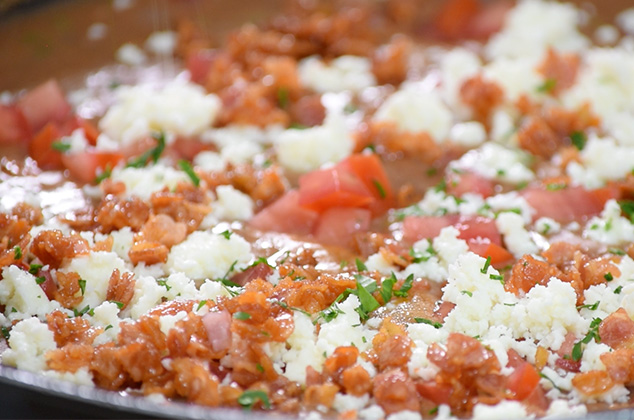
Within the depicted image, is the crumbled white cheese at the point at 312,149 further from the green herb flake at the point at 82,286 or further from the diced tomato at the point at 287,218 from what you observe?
the green herb flake at the point at 82,286

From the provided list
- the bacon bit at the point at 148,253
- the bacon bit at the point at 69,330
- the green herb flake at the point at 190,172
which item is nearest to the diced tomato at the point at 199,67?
the green herb flake at the point at 190,172

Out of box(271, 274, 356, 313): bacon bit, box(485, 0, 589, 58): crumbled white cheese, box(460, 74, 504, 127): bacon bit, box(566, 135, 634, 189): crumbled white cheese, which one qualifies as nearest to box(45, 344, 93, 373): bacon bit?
box(271, 274, 356, 313): bacon bit

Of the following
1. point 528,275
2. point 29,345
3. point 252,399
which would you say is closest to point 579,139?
point 528,275

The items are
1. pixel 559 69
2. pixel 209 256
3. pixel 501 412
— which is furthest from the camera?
pixel 559 69

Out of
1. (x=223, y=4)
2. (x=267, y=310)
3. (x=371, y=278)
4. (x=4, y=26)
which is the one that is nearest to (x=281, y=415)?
(x=267, y=310)

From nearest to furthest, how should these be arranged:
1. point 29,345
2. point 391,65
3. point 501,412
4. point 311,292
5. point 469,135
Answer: point 501,412 → point 29,345 → point 311,292 → point 469,135 → point 391,65

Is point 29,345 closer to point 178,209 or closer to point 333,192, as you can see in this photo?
point 178,209

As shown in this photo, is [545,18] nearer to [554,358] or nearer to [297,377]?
[554,358]
